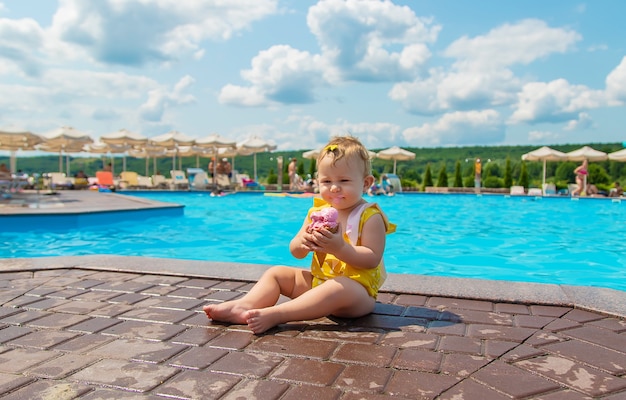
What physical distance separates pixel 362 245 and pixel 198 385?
47.2 inches

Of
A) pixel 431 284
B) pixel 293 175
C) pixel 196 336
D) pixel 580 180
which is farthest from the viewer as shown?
pixel 293 175

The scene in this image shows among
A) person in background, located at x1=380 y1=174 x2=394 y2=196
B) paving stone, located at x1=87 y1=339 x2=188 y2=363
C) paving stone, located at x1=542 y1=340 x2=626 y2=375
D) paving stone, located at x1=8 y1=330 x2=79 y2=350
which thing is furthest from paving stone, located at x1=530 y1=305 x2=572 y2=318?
person in background, located at x1=380 y1=174 x2=394 y2=196

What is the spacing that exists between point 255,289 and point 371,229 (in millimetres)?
734

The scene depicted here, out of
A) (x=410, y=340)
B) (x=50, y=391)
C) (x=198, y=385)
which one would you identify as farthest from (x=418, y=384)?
(x=50, y=391)

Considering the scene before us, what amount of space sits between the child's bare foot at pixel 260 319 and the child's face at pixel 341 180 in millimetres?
714

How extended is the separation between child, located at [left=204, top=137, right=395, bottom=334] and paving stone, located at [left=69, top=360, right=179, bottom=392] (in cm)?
57

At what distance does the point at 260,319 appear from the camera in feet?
8.13

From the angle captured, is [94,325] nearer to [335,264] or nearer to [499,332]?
[335,264]

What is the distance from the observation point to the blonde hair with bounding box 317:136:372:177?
8.81ft

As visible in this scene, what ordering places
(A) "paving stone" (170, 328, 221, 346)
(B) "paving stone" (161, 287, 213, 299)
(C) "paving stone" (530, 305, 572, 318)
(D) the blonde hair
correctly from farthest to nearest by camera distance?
(B) "paving stone" (161, 287, 213, 299) → (C) "paving stone" (530, 305, 572, 318) → (D) the blonde hair → (A) "paving stone" (170, 328, 221, 346)

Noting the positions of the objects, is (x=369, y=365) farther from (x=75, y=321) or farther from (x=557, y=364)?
(x=75, y=321)

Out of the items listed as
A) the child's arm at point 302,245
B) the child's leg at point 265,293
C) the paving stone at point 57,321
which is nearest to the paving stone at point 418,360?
the child's arm at point 302,245

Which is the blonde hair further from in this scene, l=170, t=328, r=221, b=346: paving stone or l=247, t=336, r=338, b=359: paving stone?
l=170, t=328, r=221, b=346: paving stone

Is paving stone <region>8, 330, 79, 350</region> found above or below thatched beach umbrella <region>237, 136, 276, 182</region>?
below
